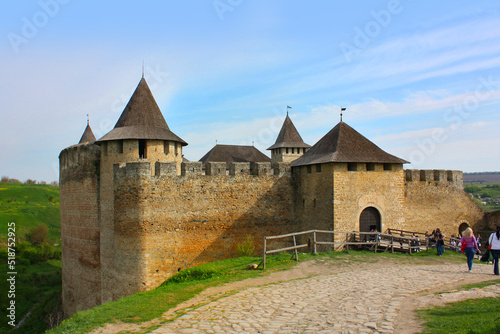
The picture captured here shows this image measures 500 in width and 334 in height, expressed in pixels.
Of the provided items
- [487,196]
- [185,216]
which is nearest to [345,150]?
[185,216]

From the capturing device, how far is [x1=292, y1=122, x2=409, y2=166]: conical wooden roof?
1675 cm

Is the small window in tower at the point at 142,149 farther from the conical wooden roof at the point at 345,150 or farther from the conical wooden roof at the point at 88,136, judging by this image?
the conical wooden roof at the point at 88,136

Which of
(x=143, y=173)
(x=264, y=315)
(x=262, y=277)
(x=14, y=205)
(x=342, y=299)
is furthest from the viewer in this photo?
(x=14, y=205)

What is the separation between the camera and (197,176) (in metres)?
17.0

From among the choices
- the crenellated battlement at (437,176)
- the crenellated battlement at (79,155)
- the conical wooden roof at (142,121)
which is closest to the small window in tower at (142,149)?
the conical wooden roof at (142,121)

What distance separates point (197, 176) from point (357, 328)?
37.3ft

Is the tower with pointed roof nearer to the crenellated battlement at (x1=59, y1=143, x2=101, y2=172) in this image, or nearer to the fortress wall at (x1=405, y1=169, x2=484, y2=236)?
the fortress wall at (x1=405, y1=169, x2=484, y2=236)

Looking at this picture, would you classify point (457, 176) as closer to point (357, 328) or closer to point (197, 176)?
point (197, 176)

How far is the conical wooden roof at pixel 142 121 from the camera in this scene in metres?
17.0

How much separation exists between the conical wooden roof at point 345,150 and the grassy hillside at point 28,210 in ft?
117

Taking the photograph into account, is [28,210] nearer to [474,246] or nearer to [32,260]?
[32,260]

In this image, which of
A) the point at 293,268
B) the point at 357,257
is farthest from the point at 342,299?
the point at 357,257

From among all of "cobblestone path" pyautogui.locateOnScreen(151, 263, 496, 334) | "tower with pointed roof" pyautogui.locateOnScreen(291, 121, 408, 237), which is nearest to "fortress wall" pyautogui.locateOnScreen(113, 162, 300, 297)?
"tower with pointed roof" pyautogui.locateOnScreen(291, 121, 408, 237)

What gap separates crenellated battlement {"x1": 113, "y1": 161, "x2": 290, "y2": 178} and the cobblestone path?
24.7 feet
